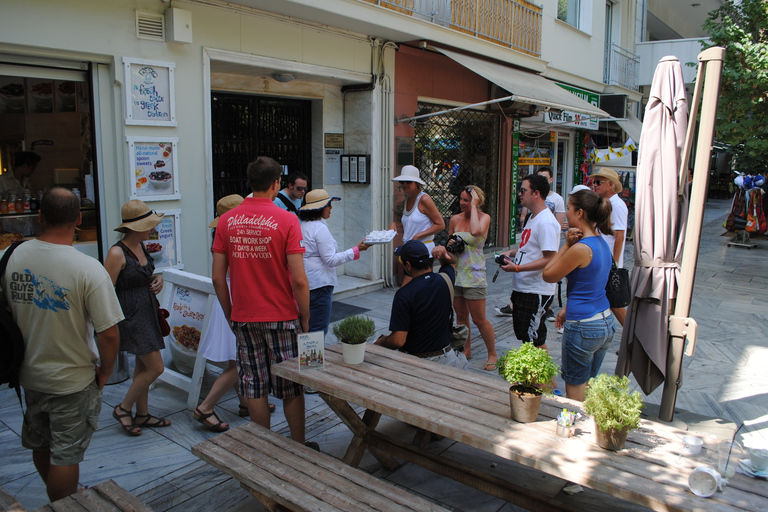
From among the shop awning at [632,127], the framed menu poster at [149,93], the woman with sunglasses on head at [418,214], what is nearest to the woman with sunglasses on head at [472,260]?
the woman with sunglasses on head at [418,214]

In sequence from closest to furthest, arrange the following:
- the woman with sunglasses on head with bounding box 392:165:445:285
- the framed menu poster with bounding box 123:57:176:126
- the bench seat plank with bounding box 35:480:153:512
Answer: the bench seat plank with bounding box 35:480:153:512 → the framed menu poster with bounding box 123:57:176:126 → the woman with sunglasses on head with bounding box 392:165:445:285

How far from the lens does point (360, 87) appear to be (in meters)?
8.51

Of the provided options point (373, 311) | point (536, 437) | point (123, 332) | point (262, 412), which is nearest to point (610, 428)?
point (536, 437)

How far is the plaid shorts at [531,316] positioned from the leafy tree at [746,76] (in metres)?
9.38

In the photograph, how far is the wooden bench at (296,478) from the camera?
2.56m

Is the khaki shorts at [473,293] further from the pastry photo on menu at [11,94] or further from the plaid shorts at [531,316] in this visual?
the pastry photo on menu at [11,94]

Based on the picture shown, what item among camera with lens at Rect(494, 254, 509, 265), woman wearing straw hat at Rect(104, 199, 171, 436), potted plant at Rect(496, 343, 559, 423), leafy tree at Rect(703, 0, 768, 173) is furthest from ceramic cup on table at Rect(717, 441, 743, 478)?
leafy tree at Rect(703, 0, 768, 173)

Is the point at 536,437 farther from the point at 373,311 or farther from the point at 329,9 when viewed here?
the point at 329,9

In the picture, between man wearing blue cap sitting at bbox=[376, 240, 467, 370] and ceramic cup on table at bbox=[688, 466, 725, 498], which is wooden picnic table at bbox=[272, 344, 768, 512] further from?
man wearing blue cap sitting at bbox=[376, 240, 467, 370]

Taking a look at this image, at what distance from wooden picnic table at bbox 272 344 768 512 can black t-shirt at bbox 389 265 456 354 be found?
18 cm

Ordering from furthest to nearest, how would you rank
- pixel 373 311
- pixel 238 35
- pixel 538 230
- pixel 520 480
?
pixel 373 311
pixel 238 35
pixel 538 230
pixel 520 480

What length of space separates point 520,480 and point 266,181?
8.03ft

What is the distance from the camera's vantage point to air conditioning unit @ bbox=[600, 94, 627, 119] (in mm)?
14617

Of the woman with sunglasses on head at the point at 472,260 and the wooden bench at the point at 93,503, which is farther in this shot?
the woman with sunglasses on head at the point at 472,260
